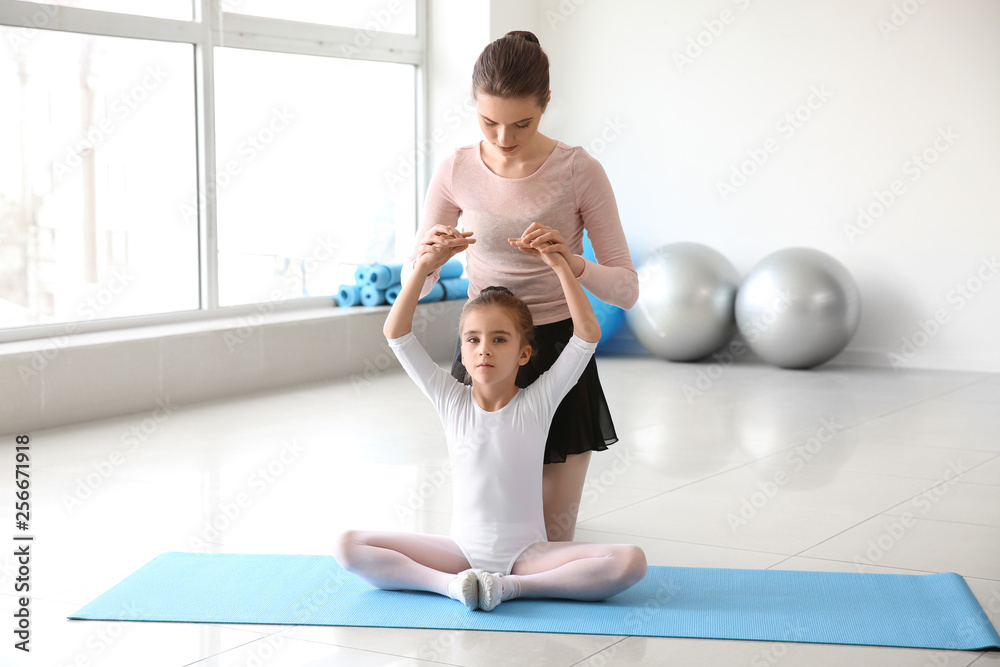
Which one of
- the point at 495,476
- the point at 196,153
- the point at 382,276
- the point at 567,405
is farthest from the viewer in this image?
the point at 382,276

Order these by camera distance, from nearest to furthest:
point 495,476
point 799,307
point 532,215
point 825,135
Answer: point 495,476
point 532,215
point 799,307
point 825,135

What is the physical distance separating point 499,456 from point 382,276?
3804 millimetres

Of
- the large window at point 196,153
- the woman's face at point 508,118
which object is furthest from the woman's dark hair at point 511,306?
the large window at point 196,153

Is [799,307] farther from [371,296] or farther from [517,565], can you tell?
[517,565]

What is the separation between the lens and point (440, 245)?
233 centimetres

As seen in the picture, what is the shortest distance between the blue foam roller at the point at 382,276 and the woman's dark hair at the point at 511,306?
3.71m

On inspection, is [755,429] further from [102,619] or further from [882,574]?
[102,619]

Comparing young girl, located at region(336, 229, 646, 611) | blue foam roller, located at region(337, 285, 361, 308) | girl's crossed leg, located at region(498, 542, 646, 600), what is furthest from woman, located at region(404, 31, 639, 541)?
blue foam roller, located at region(337, 285, 361, 308)

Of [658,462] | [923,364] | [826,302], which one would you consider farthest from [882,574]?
[923,364]

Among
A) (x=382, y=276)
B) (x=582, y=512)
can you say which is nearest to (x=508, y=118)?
(x=582, y=512)

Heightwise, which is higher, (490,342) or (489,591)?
(490,342)

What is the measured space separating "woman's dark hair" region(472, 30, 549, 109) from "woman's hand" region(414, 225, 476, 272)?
1.00ft

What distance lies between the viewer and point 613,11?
6.85 metres

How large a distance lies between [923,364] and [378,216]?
10.8 ft
